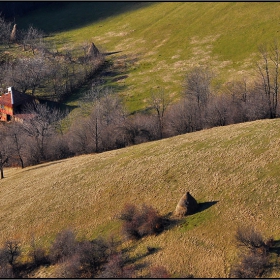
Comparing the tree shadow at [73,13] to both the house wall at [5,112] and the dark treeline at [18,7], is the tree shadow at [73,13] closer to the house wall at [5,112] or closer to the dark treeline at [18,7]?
the dark treeline at [18,7]

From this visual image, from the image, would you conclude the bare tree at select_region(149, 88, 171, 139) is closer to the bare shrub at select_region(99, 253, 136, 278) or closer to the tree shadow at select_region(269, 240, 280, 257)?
the bare shrub at select_region(99, 253, 136, 278)

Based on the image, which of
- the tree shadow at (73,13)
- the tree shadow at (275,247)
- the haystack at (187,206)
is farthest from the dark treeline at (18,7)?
the tree shadow at (275,247)

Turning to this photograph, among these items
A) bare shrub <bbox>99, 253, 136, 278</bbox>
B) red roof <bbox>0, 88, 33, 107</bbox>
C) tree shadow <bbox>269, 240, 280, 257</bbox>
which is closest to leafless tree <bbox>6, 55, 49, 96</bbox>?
red roof <bbox>0, 88, 33, 107</bbox>

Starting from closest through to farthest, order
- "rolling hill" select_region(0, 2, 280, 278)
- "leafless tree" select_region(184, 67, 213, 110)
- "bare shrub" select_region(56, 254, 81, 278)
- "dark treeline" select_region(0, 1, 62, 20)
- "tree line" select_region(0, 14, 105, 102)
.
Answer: "rolling hill" select_region(0, 2, 280, 278) → "bare shrub" select_region(56, 254, 81, 278) → "leafless tree" select_region(184, 67, 213, 110) → "tree line" select_region(0, 14, 105, 102) → "dark treeline" select_region(0, 1, 62, 20)

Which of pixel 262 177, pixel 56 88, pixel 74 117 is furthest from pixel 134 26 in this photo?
pixel 262 177

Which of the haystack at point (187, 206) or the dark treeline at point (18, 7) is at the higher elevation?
the dark treeline at point (18, 7)

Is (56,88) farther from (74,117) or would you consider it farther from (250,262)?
(250,262)
